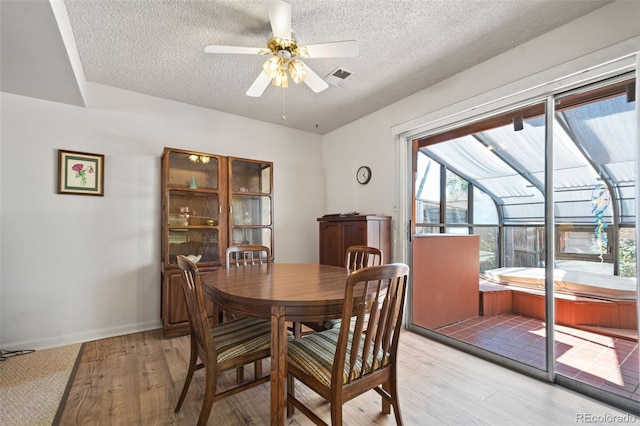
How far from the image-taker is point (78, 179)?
107 inches

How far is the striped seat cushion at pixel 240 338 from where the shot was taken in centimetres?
152

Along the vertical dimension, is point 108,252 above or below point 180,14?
below

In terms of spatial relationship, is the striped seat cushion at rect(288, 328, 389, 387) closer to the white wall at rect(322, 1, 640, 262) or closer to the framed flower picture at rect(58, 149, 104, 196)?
the white wall at rect(322, 1, 640, 262)

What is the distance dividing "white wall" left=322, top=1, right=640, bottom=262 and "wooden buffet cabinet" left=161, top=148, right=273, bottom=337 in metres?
1.13

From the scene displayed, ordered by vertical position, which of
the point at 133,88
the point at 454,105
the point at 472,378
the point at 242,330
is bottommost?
the point at 472,378

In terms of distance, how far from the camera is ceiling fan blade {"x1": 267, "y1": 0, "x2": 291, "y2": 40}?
1571 mm

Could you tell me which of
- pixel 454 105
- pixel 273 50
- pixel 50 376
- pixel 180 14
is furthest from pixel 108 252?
pixel 454 105

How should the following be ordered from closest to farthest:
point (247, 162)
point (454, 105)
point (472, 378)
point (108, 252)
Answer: point (472, 378) → point (454, 105) → point (108, 252) → point (247, 162)

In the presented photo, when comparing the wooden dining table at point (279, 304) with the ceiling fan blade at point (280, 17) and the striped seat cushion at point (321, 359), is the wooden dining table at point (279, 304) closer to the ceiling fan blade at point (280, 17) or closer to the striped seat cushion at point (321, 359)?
the striped seat cushion at point (321, 359)

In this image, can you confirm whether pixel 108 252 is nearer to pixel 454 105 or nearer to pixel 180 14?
pixel 180 14

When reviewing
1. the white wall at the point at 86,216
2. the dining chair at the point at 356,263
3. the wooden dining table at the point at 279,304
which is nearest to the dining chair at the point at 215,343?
the wooden dining table at the point at 279,304

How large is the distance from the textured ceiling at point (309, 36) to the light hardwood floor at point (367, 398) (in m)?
2.40

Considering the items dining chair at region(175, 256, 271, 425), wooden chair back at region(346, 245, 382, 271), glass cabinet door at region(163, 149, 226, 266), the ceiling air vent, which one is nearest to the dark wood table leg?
dining chair at region(175, 256, 271, 425)

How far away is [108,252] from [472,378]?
11.3 feet
